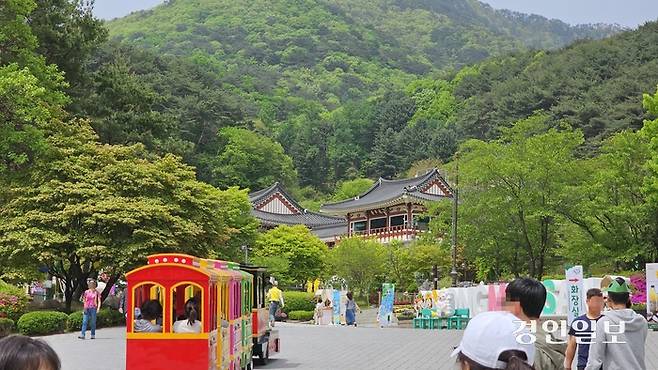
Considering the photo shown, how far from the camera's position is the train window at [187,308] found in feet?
40.0

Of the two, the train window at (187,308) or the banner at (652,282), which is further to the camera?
the banner at (652,282)

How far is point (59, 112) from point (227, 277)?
1995 cm

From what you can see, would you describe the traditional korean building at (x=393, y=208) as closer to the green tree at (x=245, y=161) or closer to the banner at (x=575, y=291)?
the green tree at (x=245, y=161)

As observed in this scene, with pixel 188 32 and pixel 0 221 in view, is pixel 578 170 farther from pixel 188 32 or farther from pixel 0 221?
pixel 188 32

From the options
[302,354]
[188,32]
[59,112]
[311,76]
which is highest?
[188,32]

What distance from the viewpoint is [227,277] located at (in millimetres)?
13648

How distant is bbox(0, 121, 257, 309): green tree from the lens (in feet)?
92.5

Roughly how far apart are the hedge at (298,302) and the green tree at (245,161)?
106 ft

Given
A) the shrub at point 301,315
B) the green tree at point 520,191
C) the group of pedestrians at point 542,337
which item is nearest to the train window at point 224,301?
the group of pedestrians at point 542,337

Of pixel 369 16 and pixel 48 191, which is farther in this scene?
pixel 369 16

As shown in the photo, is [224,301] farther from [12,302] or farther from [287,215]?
[287,215]

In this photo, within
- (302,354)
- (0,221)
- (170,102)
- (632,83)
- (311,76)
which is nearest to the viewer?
(302,354)

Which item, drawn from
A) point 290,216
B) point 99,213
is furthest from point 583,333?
point 290,216

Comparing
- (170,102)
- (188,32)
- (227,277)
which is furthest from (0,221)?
(188,32)
